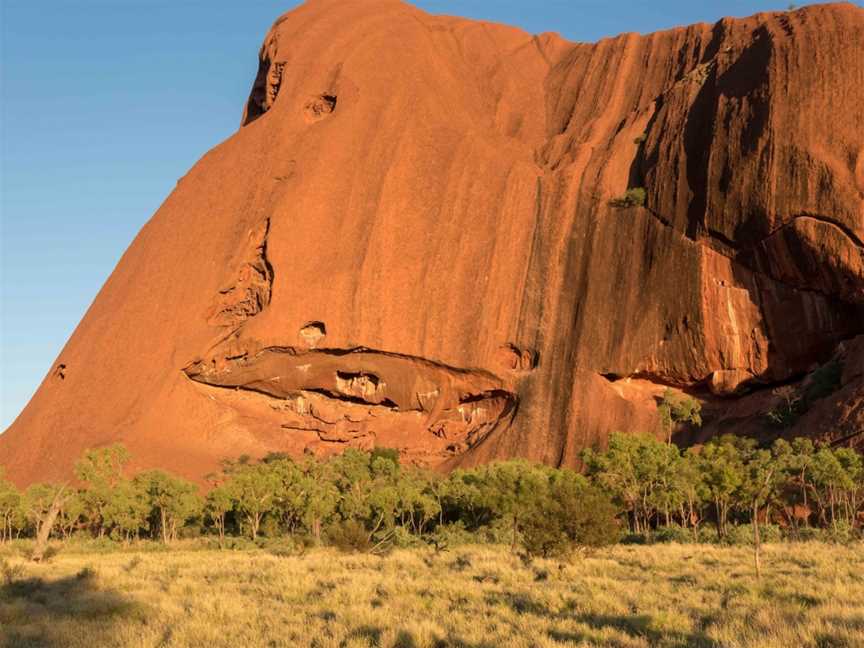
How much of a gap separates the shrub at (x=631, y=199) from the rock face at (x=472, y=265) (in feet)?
1.43

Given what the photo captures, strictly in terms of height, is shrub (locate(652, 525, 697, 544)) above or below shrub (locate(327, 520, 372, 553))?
above

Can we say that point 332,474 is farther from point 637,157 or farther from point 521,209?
point 637,157

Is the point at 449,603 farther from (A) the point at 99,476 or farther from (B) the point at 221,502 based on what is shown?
(A) the point at 99,476

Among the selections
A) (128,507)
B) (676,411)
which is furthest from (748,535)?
(128,507)

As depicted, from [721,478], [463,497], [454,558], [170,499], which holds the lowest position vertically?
[454,558]

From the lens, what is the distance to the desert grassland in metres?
11.5

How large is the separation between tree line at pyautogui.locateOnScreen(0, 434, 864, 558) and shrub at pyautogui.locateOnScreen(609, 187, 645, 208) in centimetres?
1688

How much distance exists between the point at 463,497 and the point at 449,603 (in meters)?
30.0

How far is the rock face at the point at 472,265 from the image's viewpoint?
47875 millimetres

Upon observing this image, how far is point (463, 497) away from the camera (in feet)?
146

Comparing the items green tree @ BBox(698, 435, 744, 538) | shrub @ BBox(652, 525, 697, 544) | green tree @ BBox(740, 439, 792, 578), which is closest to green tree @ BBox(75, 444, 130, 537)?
shrub @ BBox(652, 525, 697, 544)

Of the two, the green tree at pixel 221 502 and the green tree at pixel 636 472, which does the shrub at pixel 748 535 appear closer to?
the green tree at pixel 636 472

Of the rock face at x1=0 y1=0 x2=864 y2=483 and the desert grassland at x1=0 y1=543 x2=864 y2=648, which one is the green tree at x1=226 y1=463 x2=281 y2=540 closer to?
Answer: the rock face at x1=0 y1=0 x2=864 y2=483

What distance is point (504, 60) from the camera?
258 ft
